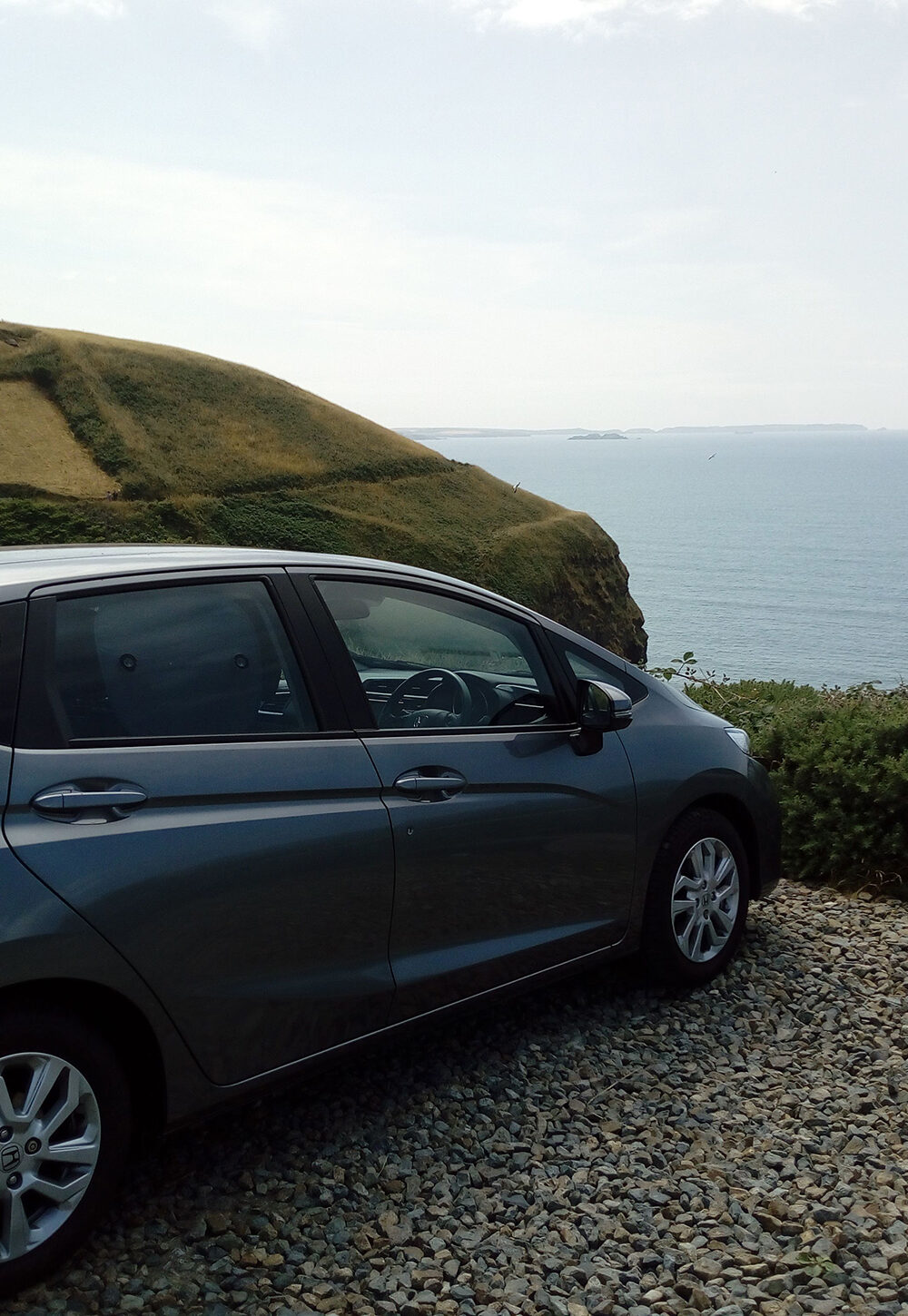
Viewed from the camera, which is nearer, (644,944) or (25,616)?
(25,616)

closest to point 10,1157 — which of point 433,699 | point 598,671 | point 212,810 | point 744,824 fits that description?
point 212,810

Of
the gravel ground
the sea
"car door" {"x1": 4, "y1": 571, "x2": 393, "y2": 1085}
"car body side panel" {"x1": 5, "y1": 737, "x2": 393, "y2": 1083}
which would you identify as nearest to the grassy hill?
the sea

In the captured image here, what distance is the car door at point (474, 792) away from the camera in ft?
12.3

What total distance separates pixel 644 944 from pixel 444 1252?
5.59ft

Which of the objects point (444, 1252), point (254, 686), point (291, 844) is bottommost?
point (444, 1252)

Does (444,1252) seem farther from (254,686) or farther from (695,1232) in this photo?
(254,686)

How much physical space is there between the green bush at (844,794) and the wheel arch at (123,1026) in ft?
13.8

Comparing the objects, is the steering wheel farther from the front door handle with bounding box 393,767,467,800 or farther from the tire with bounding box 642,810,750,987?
the tire with bounding box 642,810,750,987

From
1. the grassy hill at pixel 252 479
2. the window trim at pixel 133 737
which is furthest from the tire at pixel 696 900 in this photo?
the grassy hill at pixel 252 479

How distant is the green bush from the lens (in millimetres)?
6504

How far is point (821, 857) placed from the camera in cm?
664

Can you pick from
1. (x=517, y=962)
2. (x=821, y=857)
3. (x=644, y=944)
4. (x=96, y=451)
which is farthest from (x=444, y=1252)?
(x=96, y=451)

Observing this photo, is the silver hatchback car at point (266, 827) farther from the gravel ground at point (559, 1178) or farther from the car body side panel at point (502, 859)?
the gravel ground at point (559, 1178)

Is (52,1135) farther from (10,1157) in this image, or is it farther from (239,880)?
(239,880)
